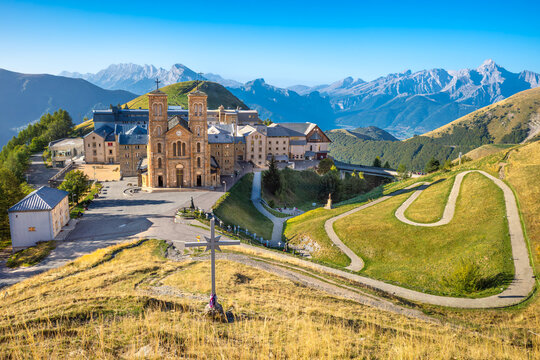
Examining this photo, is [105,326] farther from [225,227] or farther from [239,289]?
[225,227]

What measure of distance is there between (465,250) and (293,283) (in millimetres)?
21724

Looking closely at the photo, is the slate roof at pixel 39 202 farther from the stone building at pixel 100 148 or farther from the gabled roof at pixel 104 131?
the gabled roof at pixel 104 131

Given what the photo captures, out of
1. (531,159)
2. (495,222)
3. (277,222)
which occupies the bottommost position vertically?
(277,222)

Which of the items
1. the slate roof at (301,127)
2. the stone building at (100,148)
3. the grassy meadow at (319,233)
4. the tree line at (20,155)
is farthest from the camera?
the slate roof at (301,127)

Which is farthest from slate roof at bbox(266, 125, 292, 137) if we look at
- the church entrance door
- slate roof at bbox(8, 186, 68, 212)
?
slate roof at bbox(8, 186, 68, 212)

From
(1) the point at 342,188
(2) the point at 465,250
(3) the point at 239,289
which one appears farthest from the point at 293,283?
(1) the point at 342,188

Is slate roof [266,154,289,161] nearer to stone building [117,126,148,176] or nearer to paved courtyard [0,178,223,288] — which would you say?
stone building [117,126,148,176]

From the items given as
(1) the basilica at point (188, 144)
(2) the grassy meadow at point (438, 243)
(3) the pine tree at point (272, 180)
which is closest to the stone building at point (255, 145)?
(1) the basilica at point (188, 144)

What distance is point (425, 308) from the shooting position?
88.5ft

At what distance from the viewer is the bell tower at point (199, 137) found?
7150 centimetres

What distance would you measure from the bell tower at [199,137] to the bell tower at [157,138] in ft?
18.1

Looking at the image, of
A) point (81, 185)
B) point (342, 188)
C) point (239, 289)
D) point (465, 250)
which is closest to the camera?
point (239, 289)

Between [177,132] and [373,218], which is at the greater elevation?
[177,132]

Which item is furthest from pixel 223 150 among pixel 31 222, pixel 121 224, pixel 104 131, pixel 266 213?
pixel 31 222
